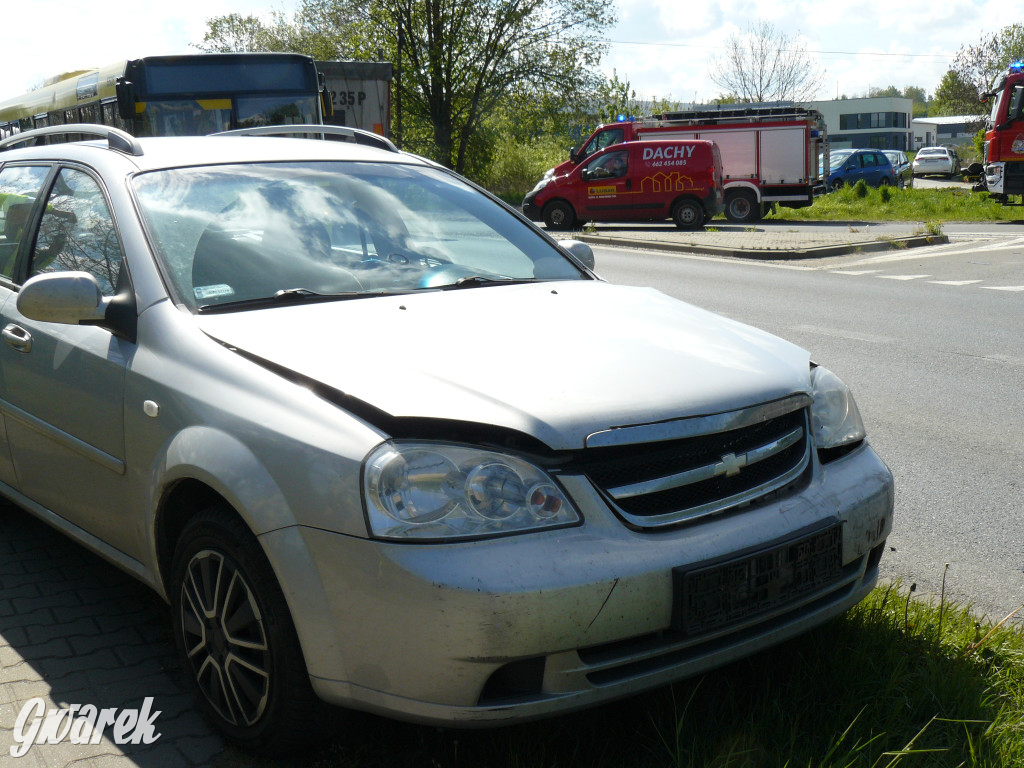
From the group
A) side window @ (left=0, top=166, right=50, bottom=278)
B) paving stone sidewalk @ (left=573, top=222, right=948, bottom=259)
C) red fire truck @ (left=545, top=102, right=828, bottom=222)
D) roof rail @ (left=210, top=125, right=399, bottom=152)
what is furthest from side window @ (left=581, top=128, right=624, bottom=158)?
side window @ (left=0, top=166, right=50, bottom=278)

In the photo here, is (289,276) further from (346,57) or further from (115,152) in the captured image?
(346,57)

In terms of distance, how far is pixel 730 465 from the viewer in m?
2.45

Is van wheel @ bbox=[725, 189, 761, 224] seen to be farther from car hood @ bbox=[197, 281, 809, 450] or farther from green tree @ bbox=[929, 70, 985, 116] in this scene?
green tree @ bbox=[929, 70, 985, 116]

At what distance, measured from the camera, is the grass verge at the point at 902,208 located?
25.1 meters

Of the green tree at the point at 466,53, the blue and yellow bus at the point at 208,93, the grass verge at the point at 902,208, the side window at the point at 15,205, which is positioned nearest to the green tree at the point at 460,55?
the green tree at the point at 466,53

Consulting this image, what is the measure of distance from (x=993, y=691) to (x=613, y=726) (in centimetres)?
102

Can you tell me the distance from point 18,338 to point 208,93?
11387mm

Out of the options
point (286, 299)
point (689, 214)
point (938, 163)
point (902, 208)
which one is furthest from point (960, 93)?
point (286, 299)

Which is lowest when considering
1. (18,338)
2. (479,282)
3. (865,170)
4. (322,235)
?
(18,338)

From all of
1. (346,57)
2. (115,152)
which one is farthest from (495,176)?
(115,152)

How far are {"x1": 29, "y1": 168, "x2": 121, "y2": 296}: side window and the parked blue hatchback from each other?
126 feet

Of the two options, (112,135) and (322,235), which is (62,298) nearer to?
(322,235)

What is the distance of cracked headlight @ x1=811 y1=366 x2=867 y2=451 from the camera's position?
9.24ft

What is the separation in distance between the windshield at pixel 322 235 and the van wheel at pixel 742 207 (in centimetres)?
2351
